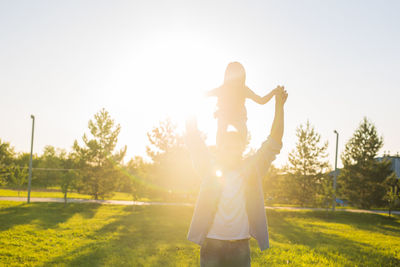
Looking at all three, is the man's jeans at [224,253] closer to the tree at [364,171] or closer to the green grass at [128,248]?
the green grass at [128,248]

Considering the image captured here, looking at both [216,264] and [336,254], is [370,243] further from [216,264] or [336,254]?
[216,264]

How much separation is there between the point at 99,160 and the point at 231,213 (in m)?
32.0

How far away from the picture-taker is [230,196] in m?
1.76

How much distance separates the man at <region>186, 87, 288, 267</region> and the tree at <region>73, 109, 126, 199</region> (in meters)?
31.2

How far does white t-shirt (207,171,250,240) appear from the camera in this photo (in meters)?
1.71

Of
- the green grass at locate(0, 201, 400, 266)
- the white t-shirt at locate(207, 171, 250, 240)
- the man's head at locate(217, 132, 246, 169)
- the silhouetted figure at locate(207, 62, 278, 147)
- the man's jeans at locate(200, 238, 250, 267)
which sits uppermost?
the silhouetted figure at locate(207, 62, 278, 147)

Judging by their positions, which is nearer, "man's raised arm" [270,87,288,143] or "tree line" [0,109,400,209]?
"man's raised arm" [270,87,288,143]

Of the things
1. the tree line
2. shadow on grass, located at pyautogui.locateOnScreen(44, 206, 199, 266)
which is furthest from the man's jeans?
the tree line

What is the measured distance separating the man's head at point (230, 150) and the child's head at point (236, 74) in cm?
35

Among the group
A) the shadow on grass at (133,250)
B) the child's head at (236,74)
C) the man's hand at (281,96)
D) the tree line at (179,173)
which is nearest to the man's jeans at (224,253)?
the man's hand at (281,96)

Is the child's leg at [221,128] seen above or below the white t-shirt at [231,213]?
above

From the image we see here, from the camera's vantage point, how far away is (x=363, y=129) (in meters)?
39.6

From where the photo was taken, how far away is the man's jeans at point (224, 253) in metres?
1.66

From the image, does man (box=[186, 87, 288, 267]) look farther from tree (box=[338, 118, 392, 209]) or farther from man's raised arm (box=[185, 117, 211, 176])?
tree (box=[338, 118, 392, 209])
